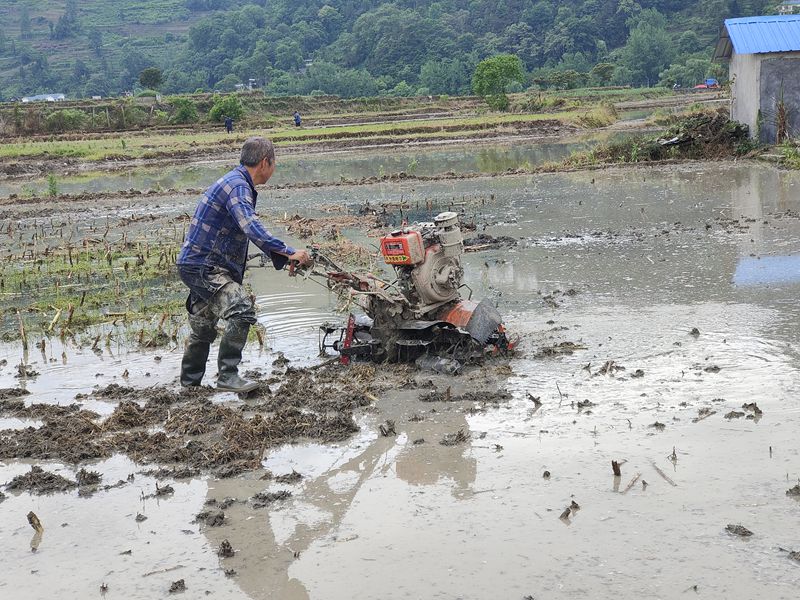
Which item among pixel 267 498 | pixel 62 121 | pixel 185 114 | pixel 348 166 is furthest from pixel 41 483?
pixel 185 114

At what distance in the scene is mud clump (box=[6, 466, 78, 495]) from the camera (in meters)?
5.70

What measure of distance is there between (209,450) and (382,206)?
13.5 m

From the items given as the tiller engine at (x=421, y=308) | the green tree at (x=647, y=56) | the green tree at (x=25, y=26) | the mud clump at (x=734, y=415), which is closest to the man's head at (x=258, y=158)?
the tiller engine at (x=421, y=308)

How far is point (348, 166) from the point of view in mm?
32500

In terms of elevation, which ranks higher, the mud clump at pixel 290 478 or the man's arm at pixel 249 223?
the man's arm at pixel 249 223

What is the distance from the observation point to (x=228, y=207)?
23.3ft

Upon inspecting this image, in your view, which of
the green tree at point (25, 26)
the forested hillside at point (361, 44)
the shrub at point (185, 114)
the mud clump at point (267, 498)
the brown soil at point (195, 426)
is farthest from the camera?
the green tree at point (25, 26)

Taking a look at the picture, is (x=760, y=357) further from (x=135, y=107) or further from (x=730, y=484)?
(x=135, y=107)

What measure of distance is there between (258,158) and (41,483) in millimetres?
2913

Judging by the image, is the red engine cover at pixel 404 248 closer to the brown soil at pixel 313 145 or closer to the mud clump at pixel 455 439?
the mud clump at pixel 455 439

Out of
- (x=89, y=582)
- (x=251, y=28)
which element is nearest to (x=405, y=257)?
(x=89, y=582)

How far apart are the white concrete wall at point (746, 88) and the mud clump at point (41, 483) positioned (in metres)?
21.8

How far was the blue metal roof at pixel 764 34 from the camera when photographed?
2301 cm

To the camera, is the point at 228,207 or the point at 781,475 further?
the point at 228,207
